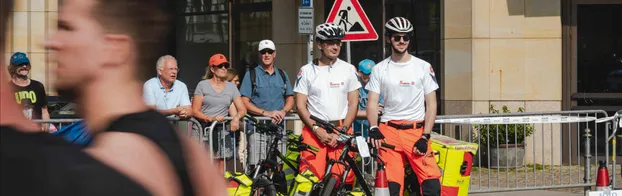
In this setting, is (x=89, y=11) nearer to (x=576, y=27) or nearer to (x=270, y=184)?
(x=270, y=184)

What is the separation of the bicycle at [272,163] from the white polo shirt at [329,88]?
432mm

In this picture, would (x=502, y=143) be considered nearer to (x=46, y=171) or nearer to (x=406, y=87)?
(x=406, y=87)

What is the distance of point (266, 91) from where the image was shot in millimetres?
11008

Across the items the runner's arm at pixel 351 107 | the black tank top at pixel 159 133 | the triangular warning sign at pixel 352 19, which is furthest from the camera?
the triangular warning sign at pixel 352 19

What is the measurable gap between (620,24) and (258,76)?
6.52 metres

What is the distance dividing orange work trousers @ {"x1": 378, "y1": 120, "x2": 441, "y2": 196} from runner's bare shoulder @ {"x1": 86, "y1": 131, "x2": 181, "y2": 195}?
7146 mm

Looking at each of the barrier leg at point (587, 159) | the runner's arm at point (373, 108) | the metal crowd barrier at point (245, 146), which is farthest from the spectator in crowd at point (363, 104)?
the barrier leg at point (587, 159)

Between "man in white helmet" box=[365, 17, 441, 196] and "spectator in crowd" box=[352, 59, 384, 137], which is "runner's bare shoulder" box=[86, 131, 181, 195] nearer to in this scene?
"man in white helmet" box=[365, 17, 441, 196]

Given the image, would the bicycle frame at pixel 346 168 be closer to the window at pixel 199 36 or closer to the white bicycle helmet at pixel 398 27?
the white bicycle helmet at pixel 398 27

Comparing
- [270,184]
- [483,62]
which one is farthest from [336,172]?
[483,62]

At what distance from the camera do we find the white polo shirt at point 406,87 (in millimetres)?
8875

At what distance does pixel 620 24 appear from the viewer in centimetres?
1528

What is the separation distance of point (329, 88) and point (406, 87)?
82cm

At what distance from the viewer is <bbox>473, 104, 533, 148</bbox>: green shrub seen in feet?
40.3
